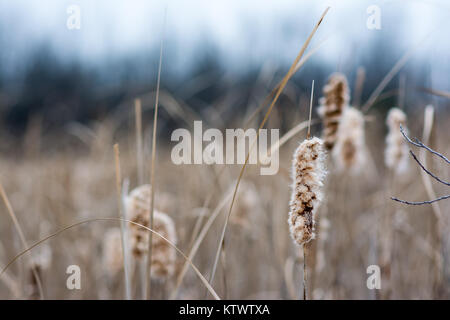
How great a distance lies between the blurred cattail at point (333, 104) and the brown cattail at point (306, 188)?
0.43 meters

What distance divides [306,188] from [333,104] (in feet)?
1.52

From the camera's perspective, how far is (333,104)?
3.20ft

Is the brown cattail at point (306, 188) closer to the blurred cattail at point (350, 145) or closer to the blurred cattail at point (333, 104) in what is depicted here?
the blurred cattail at point (333, 104)

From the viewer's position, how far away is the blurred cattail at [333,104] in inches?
38.2

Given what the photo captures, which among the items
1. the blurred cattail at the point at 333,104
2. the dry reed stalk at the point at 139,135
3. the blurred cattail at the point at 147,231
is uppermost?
the blurred cattail at the point at 333,104

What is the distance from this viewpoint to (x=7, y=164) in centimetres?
462

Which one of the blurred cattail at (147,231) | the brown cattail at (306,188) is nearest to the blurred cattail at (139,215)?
the blurred cattail at (147,231)

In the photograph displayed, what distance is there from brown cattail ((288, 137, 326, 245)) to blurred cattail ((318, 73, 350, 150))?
0.43 meters

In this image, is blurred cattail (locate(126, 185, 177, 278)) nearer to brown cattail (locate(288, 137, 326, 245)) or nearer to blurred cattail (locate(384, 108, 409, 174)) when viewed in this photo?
brown cattail (locate(288, 137, 326, 245))

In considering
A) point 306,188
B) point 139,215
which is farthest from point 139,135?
point 306,188

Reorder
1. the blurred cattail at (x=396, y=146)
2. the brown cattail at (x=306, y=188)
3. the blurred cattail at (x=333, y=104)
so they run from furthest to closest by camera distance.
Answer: the blurred cattail at (x=396, y=146), the blurred cattail at (x=333, y=104), the brown cattail at (x=306, y=188)

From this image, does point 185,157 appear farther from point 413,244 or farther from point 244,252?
point 413,244

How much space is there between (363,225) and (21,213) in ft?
7.32
